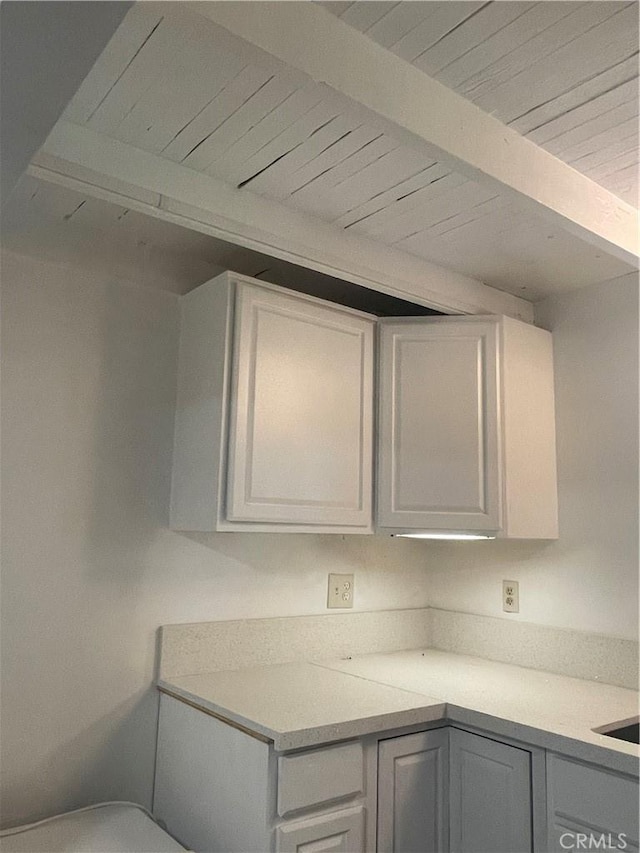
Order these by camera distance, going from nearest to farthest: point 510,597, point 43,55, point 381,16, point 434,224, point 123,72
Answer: point 43,55, point 381,16, point 123,72, point 434,224, point 510,597

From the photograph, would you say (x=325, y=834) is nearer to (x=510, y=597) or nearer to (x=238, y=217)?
(x=510, y=597)

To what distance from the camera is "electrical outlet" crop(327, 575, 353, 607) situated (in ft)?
7.81

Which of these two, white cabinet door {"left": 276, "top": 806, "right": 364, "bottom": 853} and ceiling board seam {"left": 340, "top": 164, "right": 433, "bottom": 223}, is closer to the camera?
white cabinet door {"left": 276, "top": 806, "right": 364, "bottom": 853}

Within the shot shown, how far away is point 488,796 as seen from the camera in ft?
5.50

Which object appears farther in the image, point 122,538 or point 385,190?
point 122,538

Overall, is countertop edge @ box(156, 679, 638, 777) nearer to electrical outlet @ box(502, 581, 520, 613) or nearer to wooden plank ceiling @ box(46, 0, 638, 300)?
electrical outlet @ box(502, 581, 520, 613)

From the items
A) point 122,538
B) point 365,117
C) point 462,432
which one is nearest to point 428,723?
point 462,432

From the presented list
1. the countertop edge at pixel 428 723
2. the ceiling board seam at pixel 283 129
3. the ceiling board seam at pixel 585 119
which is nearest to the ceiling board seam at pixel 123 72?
the ceiling board seam at pixel 283 129

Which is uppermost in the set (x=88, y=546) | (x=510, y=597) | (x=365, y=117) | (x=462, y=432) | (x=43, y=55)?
(x=365, y=117)

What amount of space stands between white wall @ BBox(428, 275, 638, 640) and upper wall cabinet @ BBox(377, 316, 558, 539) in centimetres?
9

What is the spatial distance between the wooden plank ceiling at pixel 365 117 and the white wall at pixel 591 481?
40cm

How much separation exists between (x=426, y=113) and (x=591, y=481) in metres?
1.38

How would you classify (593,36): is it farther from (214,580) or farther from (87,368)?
(214,580)

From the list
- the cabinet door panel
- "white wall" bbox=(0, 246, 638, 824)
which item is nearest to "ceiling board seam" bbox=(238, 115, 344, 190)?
the cabinet door panel
